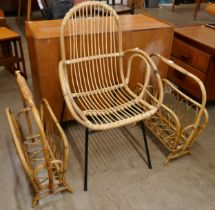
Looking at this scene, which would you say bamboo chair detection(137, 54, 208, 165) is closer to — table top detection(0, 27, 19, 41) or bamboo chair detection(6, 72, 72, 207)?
bamboo chair detection(6, 72, 72, 207)

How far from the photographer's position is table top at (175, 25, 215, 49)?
1.91 m

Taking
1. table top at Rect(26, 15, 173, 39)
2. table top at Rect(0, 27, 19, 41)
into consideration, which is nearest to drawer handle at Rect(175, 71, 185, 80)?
table top at Rect(26, 15, 173, 39)

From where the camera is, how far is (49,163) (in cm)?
107

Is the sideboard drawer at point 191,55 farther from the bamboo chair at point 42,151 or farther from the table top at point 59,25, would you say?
the bamboo chair at point 42,151

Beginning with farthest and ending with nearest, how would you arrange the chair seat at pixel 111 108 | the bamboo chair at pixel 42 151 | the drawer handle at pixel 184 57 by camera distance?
the drawer handle at pixel 184 57 → the chair seat at pixel 111 108 → the bamboo chair at pixel 42 151

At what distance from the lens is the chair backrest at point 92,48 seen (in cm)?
143

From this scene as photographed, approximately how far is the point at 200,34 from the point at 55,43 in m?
1.27

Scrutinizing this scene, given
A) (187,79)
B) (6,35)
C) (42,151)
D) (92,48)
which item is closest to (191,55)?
(187,79)

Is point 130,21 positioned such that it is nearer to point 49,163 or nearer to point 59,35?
point 59,35

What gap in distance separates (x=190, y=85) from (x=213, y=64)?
0.76ft

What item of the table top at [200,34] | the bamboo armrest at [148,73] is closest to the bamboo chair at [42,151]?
the bamboo armrest at [148,73]

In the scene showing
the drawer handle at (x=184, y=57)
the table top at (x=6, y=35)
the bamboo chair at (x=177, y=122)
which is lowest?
the bamboo chair at (x=177, y=122)

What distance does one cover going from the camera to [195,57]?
1.94 metres

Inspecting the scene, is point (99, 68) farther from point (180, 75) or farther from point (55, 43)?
point (180, 75)
